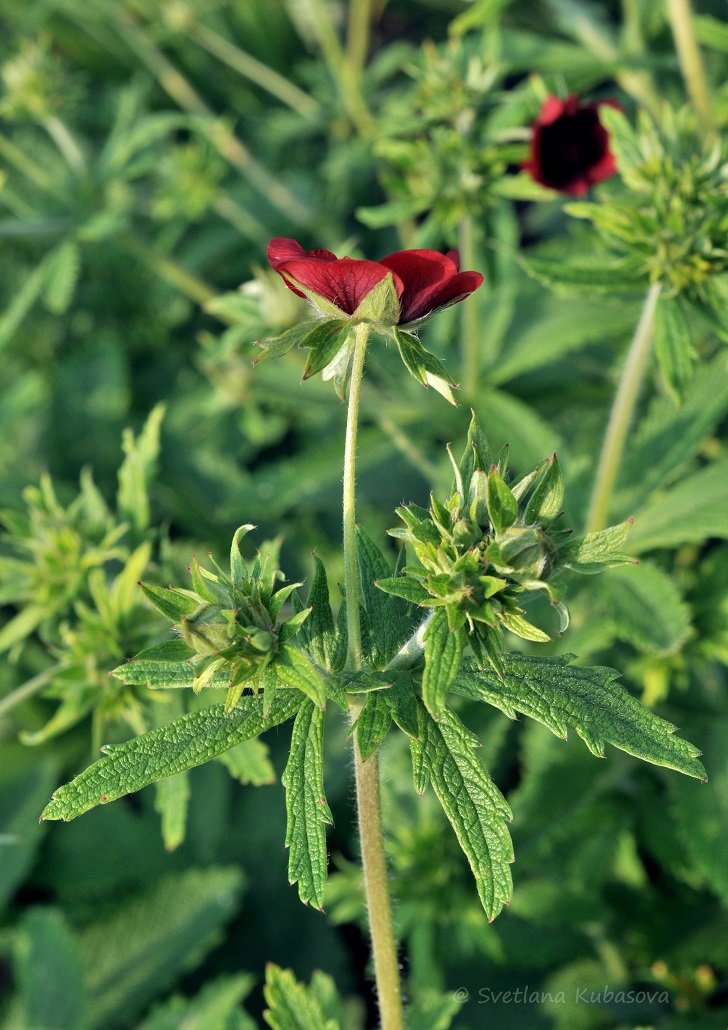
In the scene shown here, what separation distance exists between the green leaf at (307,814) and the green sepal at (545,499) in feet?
1.38

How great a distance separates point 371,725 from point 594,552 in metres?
0.39

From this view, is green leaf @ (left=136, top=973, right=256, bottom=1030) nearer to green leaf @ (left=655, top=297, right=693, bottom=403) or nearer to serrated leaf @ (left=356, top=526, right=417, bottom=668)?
serrated leaf @ (left=356, top=526, right=417, bottom=668)

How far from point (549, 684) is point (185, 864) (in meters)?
2.27

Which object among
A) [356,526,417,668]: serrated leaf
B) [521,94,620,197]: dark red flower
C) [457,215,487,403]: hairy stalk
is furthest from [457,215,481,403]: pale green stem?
[356,526,417,668]: serrated leaf

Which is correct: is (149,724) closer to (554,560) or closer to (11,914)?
(554,560)

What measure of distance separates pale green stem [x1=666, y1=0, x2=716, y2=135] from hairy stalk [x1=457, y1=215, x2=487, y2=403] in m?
0.82

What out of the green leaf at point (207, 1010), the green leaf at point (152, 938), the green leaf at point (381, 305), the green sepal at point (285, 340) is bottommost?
the green leaf at point (152, 938)

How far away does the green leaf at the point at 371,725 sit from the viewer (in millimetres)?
1309

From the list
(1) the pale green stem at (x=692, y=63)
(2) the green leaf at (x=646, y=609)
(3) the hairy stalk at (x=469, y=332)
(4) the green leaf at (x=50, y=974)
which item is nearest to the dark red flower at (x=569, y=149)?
(3) the hairy stalk at (x=469, y=332)

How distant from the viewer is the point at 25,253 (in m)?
4.70

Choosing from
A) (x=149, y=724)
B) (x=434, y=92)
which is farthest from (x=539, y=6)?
(x=149, y=724)

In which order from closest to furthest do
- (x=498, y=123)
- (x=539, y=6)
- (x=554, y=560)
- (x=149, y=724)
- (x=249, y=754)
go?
1. (x=554, y=560)
2. (x=249, y=754)
3. (x=149, y=724)
4. (x=498, y=123)
5. (x=539, y=6)

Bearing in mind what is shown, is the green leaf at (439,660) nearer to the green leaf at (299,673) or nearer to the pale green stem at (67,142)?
the green leaf at (299,673)

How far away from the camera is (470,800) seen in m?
1.38
